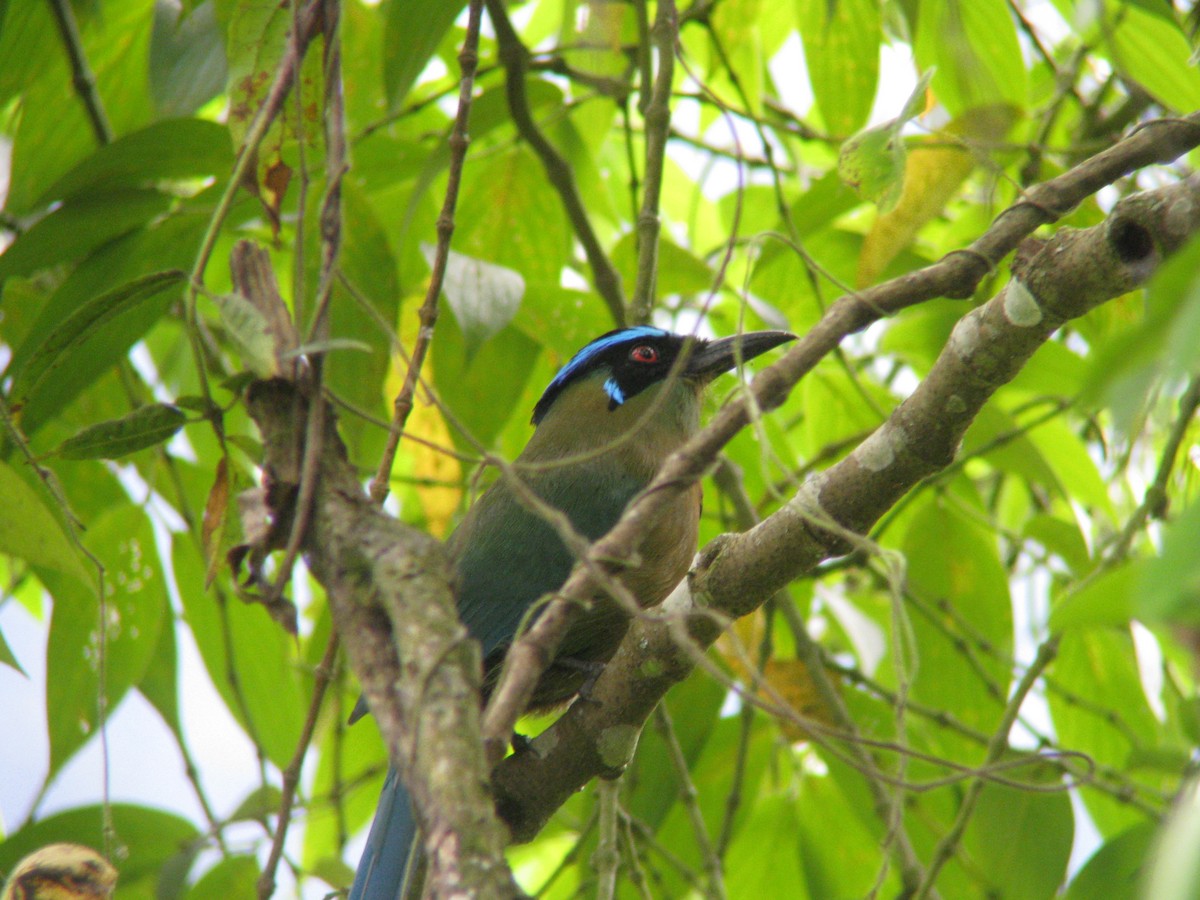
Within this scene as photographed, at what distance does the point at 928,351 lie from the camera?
10.4 ft

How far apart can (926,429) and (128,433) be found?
1215 mm

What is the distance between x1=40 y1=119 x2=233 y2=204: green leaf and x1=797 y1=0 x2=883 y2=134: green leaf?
1453 millimetres

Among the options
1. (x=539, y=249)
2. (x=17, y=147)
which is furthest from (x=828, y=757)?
(x=17, y=147)

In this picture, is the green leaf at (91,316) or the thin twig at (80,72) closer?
the green leaf at (91,316)

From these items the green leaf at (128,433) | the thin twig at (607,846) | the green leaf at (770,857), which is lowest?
the green leaf at (770,857)

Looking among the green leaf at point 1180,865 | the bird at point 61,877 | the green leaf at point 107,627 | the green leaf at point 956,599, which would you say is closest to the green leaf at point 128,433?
the bird at point 61,877

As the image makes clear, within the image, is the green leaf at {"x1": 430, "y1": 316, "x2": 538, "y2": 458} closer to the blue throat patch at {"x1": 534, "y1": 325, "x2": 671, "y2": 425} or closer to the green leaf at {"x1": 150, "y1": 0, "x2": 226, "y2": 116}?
the blue throat patch at {"x1": 534, "y1": 325, "x2": 671, "y2": 425}

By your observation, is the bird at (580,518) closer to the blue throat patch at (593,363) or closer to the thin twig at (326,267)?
the blue throat patch at (593,363)

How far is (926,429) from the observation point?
1.80 meters

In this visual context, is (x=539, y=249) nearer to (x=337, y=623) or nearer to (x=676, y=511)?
(x=676, y=511)

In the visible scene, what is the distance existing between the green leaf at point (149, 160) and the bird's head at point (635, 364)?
1048mm

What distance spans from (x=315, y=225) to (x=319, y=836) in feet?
6.14

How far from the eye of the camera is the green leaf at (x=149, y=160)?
270 cm

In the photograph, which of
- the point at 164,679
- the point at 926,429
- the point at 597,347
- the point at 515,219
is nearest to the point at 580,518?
the point at 597,347
